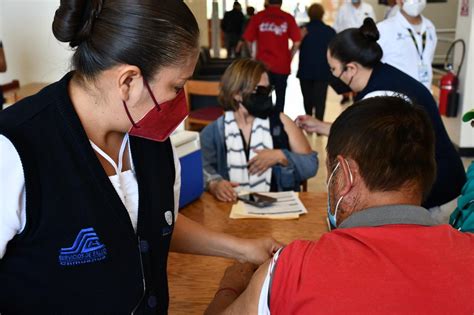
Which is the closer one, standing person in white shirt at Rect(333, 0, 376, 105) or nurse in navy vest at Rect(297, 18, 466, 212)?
nurse in navy vest at Rect(297, 18, 466, 212)

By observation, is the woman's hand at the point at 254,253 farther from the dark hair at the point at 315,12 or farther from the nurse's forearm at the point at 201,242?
the dark hair at the point at 315,12

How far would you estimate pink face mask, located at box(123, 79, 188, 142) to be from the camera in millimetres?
1083

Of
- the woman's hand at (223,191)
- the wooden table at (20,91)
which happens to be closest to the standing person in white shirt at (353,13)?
the wooden table at (20,91)

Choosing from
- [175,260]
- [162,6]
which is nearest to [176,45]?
[162,6]

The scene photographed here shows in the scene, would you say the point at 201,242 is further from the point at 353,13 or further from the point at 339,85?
the point at 353,13

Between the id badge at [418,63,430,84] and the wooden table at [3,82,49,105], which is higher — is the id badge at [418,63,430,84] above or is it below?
above

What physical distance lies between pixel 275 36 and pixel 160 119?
445cm

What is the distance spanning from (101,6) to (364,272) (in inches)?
26.6

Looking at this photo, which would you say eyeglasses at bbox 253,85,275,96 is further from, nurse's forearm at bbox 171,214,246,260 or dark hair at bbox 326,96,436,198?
dark hair at bbox 326,96,436,198

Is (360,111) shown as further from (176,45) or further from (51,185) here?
(51,185)

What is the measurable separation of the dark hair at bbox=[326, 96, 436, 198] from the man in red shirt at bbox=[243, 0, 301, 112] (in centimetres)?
397

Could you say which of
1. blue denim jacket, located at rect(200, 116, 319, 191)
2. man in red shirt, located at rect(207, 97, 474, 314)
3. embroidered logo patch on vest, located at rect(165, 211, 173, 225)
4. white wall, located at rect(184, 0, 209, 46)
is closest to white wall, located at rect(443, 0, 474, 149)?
blue denim jacket, located at rect(200, 116, 319, 191)

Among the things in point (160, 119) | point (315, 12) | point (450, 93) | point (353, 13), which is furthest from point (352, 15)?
point (160, 119)

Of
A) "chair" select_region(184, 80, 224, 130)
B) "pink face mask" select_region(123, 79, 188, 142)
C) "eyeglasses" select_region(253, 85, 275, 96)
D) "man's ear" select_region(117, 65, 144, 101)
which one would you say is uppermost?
"man's ear" select_region(117, 65, 144, 101)
